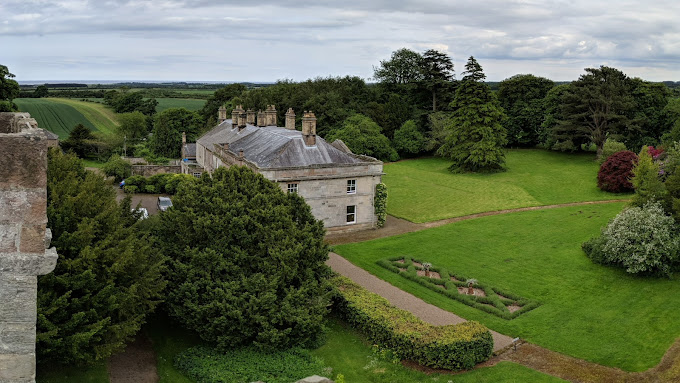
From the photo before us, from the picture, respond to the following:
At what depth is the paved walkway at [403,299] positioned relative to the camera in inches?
949

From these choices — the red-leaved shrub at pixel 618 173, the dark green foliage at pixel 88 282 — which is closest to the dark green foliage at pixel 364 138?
the red-leaved shrub at pixel 618 173

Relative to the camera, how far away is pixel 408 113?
254 feet

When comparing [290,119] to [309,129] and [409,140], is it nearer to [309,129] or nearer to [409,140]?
[309,129]

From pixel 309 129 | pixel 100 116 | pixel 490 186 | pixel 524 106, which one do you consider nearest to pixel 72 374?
pixel 309 129

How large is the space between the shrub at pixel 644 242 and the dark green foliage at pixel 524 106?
1740 inches

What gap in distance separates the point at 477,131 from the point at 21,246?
56.9 meters

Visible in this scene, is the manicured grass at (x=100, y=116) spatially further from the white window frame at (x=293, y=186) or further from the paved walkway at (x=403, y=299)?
the paved walkway at (x=403, y=299)

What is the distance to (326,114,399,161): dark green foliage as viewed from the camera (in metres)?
65.8

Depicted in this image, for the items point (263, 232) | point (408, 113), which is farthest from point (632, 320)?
point (408, 113)

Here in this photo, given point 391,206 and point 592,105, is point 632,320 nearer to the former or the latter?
point 391,206

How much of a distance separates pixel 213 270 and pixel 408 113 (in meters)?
58.9

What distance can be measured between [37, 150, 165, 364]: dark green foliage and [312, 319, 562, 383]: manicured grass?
267 inches

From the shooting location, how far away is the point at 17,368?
8250mm

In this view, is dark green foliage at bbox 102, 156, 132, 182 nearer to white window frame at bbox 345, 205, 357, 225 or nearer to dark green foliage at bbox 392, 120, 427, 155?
white window frame at bbox 345, 205, 357, 225
